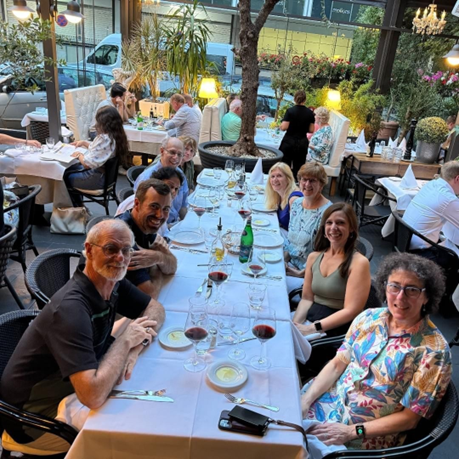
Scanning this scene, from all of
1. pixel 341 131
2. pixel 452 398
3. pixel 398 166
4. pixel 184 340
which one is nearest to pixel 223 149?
pixel 341 131

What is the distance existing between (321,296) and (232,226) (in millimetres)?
877

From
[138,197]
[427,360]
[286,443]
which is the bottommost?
[286,443]

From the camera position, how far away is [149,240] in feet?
7.34

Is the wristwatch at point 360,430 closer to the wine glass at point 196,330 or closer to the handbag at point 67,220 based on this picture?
the wine glass at point 196,330

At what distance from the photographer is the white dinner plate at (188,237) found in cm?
262

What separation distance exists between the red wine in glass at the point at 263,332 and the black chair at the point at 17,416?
73 centimetres

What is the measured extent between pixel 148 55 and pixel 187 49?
0.81 m

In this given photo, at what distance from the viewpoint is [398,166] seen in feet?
19.0

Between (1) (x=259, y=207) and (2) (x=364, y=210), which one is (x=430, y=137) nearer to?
(2) (x=364, y=210)

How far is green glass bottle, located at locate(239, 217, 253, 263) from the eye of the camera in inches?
96.1

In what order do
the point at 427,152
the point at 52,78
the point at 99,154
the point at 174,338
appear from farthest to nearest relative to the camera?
the point at 427,152
the point at 52,78
the point at 99,154
the point at 174,338

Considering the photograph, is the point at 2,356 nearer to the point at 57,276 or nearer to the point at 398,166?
the point at 57,276

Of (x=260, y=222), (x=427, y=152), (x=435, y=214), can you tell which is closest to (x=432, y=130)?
(x=427, y=152)

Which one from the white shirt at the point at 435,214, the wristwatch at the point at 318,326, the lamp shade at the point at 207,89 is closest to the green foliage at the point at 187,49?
the lamp shade at the point at 207,89
